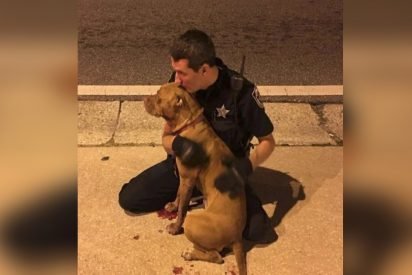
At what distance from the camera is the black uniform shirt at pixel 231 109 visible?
2688mm

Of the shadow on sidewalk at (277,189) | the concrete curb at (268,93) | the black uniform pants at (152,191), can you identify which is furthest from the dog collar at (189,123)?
the concrete curb at (268,93)

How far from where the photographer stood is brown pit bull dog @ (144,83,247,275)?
2.50 meters

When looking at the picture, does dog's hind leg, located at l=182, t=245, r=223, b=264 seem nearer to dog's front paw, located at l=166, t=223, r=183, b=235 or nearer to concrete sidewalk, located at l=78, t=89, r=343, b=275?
concrete sidewalk, located at l=78, t=89, r=343, b=275

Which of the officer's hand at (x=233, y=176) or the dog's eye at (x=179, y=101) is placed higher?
the dog's eye at (x=179, y=101)

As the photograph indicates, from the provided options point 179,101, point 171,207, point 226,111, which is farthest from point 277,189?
point 179,101

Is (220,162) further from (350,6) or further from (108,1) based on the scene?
(108,1)

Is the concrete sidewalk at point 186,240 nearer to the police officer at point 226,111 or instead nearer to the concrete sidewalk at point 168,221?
the concrete sidewalk at point 168,221

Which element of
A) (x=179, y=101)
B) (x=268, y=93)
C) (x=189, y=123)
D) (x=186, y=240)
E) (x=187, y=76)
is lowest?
(x=186, y=240)

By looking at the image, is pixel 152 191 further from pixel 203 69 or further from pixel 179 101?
pixel 203 69

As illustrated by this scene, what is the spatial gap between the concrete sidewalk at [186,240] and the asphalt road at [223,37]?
1.39 metres

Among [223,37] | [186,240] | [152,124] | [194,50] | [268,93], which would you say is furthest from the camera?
[223,37]

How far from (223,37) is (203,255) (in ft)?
13.7

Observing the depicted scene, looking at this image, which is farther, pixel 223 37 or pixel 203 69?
pixel 223 37

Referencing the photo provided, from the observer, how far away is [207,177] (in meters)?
2.57
